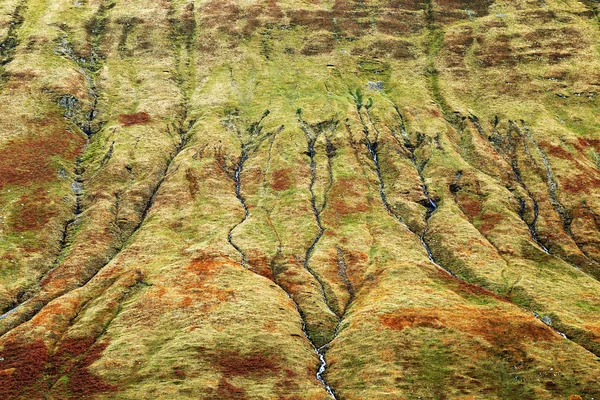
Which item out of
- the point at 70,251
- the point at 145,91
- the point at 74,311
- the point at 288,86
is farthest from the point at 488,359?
the point at 145,91

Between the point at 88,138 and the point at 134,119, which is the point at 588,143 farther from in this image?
the point at 88,138

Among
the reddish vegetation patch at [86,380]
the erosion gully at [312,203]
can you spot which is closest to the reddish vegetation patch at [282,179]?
the erosion gully at [312,203]

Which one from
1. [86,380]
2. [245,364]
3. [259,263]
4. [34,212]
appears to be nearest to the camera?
[86,380]

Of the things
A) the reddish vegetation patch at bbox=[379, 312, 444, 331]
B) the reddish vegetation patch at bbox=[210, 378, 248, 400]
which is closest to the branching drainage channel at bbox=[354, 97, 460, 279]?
the reddish vegetation patch at bbox=[379, 312, 444, 331]

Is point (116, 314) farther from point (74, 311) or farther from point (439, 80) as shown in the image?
point (439, 80)

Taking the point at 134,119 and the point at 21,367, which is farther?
the point at 134,119

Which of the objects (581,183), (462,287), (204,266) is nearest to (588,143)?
(581,183)

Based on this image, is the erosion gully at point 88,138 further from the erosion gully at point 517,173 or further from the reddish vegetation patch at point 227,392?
the erosion gully at point 517,173
